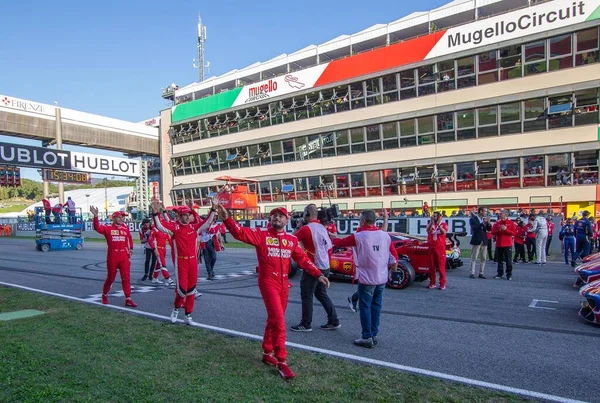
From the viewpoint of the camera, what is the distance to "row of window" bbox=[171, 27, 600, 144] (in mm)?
24484

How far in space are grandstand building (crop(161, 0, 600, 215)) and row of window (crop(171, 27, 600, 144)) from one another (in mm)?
77

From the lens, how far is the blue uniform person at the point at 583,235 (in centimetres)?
1340

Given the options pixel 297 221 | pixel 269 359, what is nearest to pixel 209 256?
pixel 297 221

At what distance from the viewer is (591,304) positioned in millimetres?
6719

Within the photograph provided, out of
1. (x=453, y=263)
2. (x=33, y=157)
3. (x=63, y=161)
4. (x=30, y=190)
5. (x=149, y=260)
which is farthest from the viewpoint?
(x=30, y=190)

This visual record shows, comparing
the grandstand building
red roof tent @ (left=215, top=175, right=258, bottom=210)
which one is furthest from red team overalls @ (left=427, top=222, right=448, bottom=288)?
red roof tent @ (left=215, top=175, right=258, bottom=210)

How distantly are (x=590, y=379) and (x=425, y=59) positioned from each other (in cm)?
2790

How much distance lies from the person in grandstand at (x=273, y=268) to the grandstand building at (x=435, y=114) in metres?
21.2

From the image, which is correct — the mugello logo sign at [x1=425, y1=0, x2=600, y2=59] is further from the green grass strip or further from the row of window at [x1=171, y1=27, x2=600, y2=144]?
the green grass strip

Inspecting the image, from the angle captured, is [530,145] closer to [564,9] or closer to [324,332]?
[564,9]

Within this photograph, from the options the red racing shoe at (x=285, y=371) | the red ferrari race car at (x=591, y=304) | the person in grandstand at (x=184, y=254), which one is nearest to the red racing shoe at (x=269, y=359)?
the red racing shoe at (x=285, y=371)

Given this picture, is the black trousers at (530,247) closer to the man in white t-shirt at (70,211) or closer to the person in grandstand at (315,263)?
the person in grandstand at (315,263)

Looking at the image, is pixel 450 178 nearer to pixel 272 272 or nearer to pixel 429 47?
pixel 429 47

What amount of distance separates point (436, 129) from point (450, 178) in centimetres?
354
